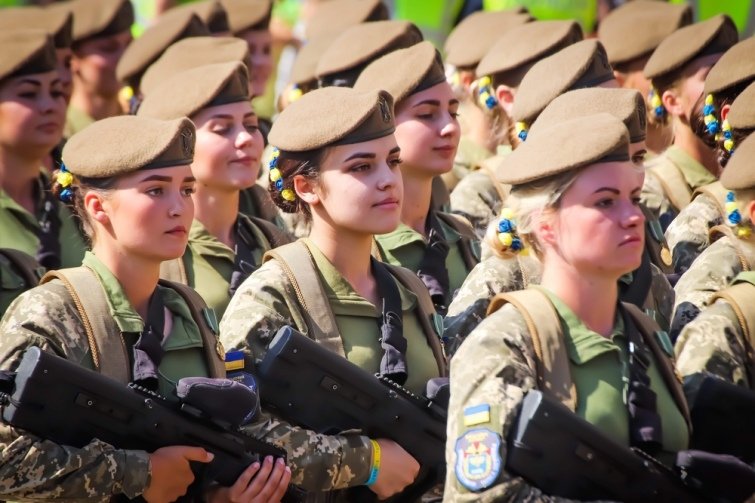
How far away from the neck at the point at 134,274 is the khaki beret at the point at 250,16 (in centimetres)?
541

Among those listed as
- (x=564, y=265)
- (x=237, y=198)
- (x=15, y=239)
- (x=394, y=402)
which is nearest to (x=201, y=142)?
(x=237, y=198)

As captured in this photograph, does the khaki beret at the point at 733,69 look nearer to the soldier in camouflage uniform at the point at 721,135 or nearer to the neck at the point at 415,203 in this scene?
the soldier in camouflage uniform at the point at 721,135

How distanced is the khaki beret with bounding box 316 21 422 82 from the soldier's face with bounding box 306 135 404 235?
2617 mm

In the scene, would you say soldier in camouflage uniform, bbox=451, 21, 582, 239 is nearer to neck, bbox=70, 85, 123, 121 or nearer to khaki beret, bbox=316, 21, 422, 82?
khaki beret, bbox=316, 21, 422, 82

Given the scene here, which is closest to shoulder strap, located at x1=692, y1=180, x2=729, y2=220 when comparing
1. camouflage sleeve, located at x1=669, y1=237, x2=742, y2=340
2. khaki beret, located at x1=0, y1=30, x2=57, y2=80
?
camouflage sleeve, located at x1=669, y1=237, x2=742, y2=340

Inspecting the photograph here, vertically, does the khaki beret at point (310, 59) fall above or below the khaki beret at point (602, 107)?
below

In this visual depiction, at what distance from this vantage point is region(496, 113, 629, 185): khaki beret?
5.58 m

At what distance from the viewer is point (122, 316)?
5.95 meters

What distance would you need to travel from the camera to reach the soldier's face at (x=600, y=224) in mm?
5559

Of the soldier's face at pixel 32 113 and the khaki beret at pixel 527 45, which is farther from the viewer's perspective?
the khaki beret at pixel 527 45

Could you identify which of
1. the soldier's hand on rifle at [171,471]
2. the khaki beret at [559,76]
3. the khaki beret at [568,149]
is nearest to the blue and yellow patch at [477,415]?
the khaki beret at [568,149]

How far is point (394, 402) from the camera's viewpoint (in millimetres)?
6180

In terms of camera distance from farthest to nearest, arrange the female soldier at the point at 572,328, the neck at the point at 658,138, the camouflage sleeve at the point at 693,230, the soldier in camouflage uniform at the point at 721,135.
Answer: the neck at the point at 658,138
the camouflage sleeve at the point at 693,230
the soldier in camouflage uniform at the point at 721,135
the female soldier at the point at 572,328

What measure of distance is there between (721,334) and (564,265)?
2.83 ft
